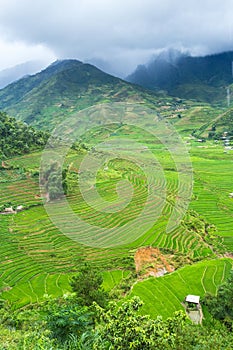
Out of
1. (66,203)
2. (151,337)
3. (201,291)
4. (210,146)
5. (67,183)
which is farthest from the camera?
(210,146)

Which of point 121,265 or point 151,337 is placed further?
point 121,265

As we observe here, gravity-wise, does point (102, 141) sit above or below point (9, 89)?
below

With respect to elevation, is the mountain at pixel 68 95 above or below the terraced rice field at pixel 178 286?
above

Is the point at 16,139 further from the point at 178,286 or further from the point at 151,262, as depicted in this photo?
the point at 178,286

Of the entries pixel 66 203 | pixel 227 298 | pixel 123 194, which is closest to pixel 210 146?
pixel 123 194

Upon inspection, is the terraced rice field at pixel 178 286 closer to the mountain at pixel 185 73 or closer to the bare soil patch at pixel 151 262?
the bare soil patch at pixel 151 262

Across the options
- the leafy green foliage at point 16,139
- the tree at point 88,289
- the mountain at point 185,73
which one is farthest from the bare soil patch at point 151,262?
the mountain at point 185,73

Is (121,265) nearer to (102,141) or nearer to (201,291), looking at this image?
(201,291)

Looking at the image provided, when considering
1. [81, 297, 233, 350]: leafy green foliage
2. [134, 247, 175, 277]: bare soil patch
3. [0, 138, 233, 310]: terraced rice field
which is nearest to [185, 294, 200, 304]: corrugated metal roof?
[0, 138, 233, 310]: terraced rice field
